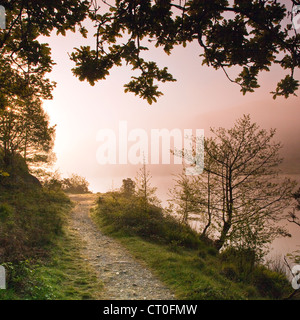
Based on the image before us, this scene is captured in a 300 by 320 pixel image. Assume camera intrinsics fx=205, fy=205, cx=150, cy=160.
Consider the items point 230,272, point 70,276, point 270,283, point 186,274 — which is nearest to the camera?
point 70,276

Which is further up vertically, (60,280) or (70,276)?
(60,280)

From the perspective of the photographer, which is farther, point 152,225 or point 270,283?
point 152,225

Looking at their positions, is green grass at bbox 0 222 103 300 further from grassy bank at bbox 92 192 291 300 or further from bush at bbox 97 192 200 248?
bush at bbox 97 192 200 248

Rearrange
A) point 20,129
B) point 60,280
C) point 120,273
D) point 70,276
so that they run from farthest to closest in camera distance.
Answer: point 20,129, point 120,273, point 70,276, point 60,280

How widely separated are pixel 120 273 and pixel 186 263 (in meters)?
2.78

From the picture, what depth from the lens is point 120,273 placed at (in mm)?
7805

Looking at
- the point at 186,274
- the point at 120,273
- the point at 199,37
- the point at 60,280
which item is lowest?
the point at 120,273

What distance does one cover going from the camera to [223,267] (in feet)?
31.8

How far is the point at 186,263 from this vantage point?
8.62m

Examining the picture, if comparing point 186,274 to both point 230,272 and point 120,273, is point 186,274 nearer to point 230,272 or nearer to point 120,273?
point 120,273

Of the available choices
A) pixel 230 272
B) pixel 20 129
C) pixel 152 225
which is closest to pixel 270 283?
pixel 230 272

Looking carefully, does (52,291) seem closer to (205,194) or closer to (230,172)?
(205,194)
